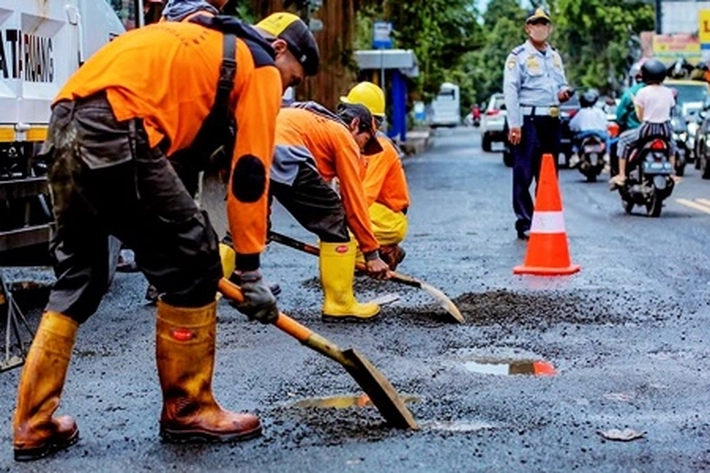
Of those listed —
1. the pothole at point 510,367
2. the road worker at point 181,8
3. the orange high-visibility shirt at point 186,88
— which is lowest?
the pothole at point 510,367

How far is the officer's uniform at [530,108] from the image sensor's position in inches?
494

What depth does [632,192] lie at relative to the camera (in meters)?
15.2

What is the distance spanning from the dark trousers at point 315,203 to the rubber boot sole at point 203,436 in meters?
2.95

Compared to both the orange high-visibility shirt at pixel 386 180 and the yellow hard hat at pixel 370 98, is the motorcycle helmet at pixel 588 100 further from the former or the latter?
the yellow hard hat at pixel 370 98

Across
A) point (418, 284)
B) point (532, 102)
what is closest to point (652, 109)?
point (532, 102)

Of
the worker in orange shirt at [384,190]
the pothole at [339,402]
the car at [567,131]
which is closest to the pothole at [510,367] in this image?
the pothole at [339,402]

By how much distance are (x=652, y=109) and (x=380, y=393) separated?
10.4m

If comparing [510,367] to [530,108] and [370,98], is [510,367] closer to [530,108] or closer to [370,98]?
[370,98]

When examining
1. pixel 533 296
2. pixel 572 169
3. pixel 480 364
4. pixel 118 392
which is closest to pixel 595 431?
pixel 480 364

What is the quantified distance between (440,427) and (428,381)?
0.94 m

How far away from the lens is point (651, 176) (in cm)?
1491

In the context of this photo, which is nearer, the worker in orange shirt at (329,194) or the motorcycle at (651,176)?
the worker in orange shirt at (329,194)

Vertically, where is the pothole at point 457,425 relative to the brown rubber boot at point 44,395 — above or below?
below

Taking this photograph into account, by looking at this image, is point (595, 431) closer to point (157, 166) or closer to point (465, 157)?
point (157, 166)
